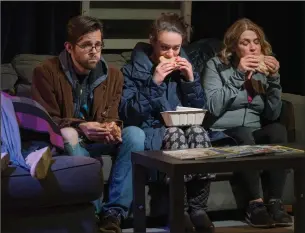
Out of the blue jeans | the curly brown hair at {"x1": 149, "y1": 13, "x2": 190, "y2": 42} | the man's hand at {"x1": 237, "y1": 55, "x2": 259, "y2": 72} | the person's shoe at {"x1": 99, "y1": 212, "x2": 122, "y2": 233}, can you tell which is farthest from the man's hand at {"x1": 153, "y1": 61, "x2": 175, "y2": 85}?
the person's shoe at {"x1": 99, "y1": 212, "x2": 122, "y2": 233}

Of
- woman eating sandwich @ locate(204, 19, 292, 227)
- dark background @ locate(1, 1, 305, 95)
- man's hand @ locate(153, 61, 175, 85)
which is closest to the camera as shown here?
man's hand @ locate(153, 61, 175, 85)

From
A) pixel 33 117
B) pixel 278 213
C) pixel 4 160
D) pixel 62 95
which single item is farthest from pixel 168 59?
pixel 4 160

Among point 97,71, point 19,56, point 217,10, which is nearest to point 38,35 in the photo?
point 19,56

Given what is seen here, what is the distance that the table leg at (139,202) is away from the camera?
2.38m

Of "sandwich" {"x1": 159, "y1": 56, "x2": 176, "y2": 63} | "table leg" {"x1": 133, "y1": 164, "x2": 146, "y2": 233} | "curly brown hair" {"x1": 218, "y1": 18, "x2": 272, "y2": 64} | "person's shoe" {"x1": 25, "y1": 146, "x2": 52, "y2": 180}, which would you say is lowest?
"table leg" {"x1": 133, "y1": 164, "x2": 146, "y2": 233}

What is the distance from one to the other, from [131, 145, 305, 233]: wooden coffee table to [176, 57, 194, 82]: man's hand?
498 mm

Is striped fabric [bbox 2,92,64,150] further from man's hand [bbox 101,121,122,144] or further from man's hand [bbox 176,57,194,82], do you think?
man's hand [bbox 176,57,194,82]

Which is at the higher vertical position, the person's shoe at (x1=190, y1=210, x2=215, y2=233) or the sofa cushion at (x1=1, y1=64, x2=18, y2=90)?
the sofa cushion at (x1=1, y1=64, x2=18, y2=90)

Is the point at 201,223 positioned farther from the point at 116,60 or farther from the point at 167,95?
the point at 116,60

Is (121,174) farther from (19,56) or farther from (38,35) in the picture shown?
(38,35)

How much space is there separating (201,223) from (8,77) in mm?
1125

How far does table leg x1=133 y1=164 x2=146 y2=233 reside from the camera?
2.38m

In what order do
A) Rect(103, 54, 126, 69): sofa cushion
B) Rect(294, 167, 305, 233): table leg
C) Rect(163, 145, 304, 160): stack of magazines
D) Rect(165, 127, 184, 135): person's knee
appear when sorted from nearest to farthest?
Rect(163, 145, 304, 160): stack of magazines, Rect(294, 167, 305, 233): table leg, Rect(165, 127, 184, 135): person's knee, Rect(103, 54, 126, 69): sofa cushion

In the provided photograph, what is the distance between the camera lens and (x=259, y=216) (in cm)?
261
